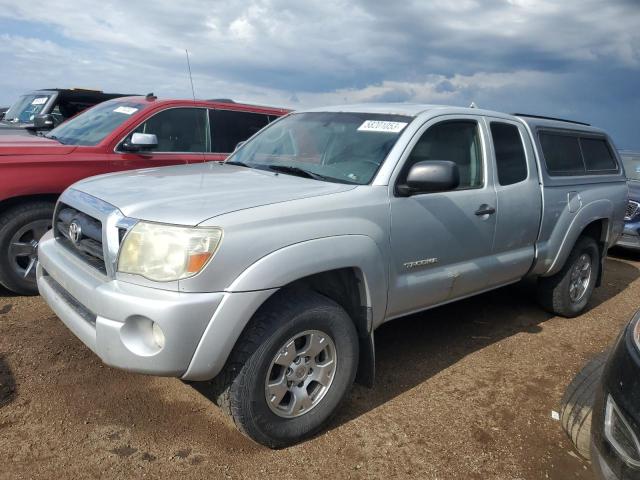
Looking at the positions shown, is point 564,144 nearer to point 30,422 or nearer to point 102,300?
point 102,300

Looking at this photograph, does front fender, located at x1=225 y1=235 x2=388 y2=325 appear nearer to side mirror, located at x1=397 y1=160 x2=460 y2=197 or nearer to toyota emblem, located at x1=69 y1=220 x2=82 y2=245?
side mirror, located at x1=397 y1=160 x2=460 y2=197

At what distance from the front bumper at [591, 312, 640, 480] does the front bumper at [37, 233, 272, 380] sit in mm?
1508

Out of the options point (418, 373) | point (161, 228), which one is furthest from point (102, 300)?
point (418, 373)

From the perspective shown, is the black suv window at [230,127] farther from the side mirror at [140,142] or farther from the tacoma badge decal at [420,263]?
the tacoma badge decal at [420,263]

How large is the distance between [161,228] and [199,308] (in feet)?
1.35

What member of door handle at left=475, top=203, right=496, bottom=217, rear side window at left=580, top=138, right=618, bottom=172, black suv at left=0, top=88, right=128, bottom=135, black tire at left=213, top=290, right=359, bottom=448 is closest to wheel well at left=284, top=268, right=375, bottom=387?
black tire at left=213, top=290, right=359, bottom=448

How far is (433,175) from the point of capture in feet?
9.73

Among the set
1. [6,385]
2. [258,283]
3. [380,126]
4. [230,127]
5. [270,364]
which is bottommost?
[6,385]

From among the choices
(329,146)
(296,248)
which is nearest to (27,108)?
(329,146)

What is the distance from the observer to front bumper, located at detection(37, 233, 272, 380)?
2.31m

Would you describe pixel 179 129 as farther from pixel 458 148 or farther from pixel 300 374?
pixel 300 374

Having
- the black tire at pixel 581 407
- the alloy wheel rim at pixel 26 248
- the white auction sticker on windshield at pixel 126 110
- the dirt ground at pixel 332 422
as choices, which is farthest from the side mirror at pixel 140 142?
the black tire at pixel 581 407

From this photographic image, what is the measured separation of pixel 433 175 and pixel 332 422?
4.96 feet

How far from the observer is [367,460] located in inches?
107
